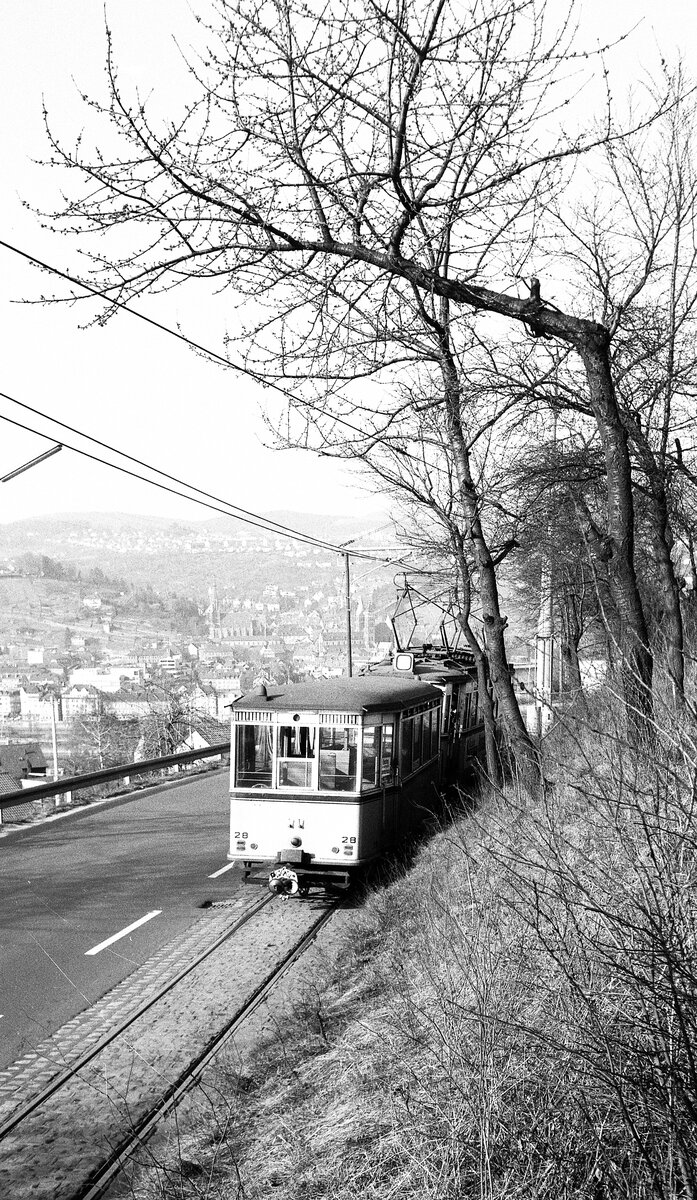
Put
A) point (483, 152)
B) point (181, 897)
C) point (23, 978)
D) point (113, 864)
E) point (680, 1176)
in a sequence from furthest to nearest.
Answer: point (113, 864)
point (181, 897)
point (23, 978)
point (483, 152)
point (680, 1176)

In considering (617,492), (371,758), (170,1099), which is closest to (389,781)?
(371,758)

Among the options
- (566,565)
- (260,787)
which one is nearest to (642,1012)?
(260,787)

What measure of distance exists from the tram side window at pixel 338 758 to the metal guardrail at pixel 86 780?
656cm

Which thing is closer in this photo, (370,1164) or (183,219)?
(370,1164)

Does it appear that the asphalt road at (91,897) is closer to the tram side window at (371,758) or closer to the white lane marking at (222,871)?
the white lane marking at (222,871)

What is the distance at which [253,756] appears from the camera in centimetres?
1472

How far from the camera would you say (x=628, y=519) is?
8031 mm

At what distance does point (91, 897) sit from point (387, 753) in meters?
4.49

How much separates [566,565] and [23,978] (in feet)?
43.0

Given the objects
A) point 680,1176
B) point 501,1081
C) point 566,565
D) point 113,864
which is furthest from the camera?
point 566,565

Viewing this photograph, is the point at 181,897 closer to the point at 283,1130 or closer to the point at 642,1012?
the point at 283,1130

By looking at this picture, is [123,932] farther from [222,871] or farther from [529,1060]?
[529,1060]

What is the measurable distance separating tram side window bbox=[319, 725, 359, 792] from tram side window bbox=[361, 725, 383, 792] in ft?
0.51

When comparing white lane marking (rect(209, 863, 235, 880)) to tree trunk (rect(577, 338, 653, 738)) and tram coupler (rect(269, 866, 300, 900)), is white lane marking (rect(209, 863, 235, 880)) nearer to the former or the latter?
tram coupler (rect(269, 866, 300, 900))
